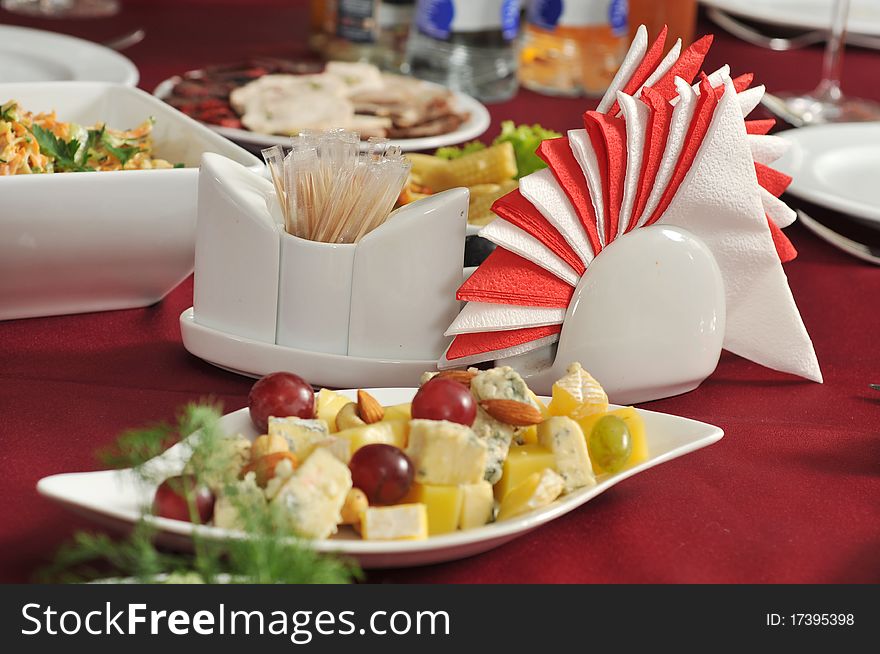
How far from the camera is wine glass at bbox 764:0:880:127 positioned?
5.57 ft

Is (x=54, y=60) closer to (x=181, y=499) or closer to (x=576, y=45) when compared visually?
(x=576, y=45)

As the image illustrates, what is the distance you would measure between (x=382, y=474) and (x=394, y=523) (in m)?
0.03

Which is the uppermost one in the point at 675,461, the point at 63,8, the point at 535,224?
the point at 535,224

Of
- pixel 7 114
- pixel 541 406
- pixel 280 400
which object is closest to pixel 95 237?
pixel 7 114

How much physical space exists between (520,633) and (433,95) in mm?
1081

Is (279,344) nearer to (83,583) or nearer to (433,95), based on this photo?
(83,583)

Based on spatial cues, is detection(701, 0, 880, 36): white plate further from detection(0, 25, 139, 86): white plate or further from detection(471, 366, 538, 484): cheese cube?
detection(471, 366, 538, 484): cheese cube

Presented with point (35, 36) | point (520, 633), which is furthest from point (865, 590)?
point (35, 36)

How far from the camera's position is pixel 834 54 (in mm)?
1746

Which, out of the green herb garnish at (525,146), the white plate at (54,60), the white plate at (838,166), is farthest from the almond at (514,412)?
the white plate at (54,60)

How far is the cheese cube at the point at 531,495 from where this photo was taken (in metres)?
0.66

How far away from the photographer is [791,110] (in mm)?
1752

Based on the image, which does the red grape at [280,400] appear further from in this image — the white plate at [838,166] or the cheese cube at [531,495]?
the white plate at [838,166]

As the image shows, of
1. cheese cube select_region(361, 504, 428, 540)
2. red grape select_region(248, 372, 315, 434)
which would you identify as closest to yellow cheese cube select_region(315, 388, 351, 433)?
red grape select_region(248, 372, 315, 434)
